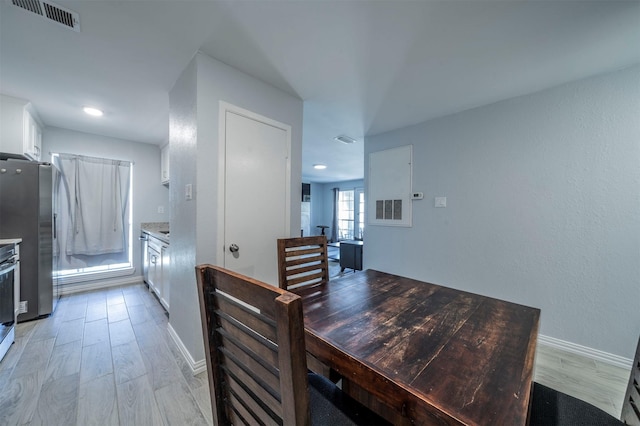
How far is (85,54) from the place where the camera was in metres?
1.72

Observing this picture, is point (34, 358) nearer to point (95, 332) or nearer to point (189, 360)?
point (95, 332)

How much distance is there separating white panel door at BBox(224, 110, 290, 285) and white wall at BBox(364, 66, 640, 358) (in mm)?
1827


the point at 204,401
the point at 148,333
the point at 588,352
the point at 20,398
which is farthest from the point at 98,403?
the point at 588,352

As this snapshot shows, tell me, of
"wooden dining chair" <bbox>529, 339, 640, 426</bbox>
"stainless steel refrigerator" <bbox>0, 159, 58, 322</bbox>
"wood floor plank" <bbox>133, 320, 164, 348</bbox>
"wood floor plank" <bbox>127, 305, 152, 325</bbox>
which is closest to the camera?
"wooden dining chair" <bbox>529, 339, 640, 426</bbox>

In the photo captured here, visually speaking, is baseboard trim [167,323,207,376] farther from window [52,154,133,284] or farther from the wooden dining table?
window [52,154,133,284]

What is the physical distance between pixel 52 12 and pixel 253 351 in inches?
86.3

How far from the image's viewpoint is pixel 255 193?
1.96 meters

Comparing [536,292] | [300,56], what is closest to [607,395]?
[536,292]

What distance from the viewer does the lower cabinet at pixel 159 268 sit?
2480 mm

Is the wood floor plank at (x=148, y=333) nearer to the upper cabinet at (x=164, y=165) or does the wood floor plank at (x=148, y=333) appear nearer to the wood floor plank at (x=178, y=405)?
the wood floor plank at (x=178, y=405)

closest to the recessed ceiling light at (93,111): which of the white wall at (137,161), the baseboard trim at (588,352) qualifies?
the white wall at (137,161)

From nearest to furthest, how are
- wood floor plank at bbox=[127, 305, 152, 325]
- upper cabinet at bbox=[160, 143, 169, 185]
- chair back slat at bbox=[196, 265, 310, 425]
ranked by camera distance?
chair back slat at bbox=[196, 265, 310, 425] < wood floor plank at bbox=[127, 305, 152, 325] < upper cabinet at bbox=[160, 143, 169, 185]

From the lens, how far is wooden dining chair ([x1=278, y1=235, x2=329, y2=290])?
5.01 feet

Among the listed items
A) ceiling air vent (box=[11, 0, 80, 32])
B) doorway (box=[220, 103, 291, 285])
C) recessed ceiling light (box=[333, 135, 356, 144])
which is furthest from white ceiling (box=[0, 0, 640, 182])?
recessed ceiling light (box=[333, 135, 356, 144])
